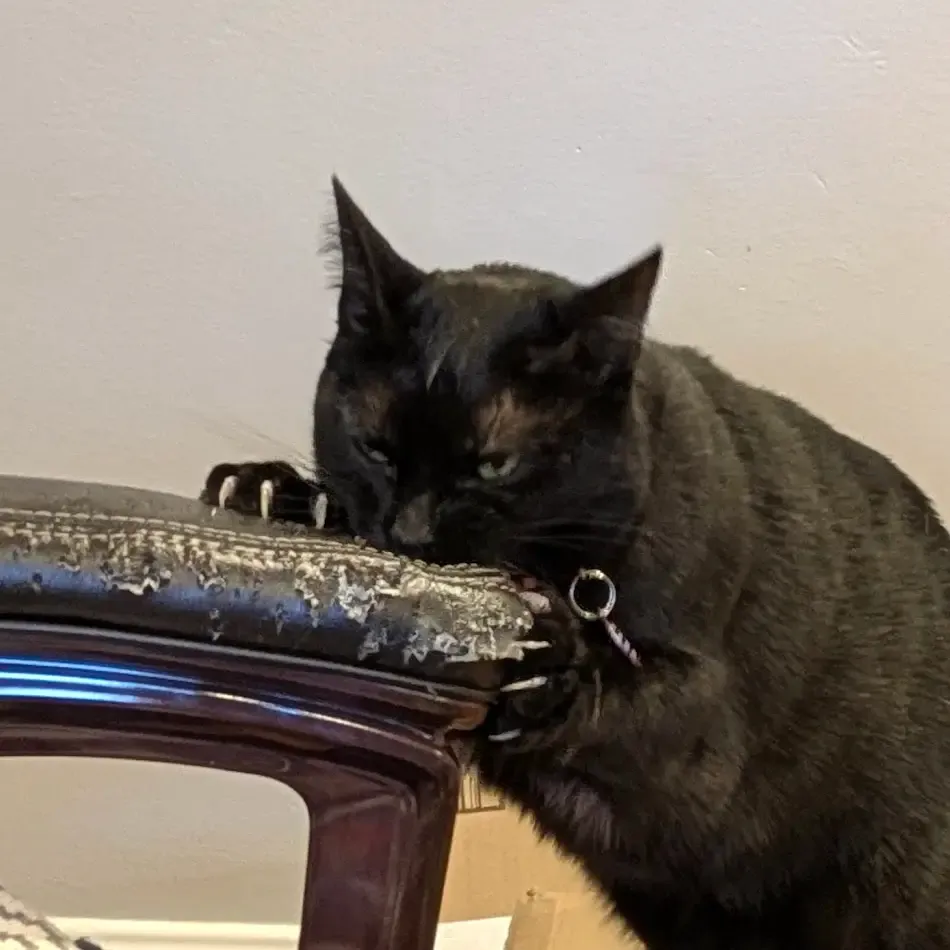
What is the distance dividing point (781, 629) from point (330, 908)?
522 mm

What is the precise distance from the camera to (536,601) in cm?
68

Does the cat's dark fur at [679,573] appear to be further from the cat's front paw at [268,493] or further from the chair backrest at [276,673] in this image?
the chair backrest at [276,673]

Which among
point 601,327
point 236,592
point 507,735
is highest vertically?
point 601,327

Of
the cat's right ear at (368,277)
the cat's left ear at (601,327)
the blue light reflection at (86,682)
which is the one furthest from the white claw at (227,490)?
the blue light reflection at (86,682)

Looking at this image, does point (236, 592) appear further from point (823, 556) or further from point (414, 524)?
point (823, 556)

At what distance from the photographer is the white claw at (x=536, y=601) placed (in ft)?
2.15

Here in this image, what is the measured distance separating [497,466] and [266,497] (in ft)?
0.60

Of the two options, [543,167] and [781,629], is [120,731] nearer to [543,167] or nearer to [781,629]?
[781,629]

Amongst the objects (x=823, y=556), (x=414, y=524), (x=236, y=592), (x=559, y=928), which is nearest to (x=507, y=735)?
(x=414, y=524)

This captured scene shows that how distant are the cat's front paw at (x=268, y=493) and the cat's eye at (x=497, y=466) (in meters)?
0.14

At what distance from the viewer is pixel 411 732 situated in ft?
1.74

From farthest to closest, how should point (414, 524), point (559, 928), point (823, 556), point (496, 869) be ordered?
point (496, 869), point (559, 928), point (823, 556), point (414, 524)

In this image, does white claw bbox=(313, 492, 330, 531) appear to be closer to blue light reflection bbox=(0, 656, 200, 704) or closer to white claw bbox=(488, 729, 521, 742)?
white claw bbox=(488, 729, 521, 742)

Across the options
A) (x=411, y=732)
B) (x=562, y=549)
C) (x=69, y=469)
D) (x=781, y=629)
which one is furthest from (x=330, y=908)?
(x=69, y=469)
